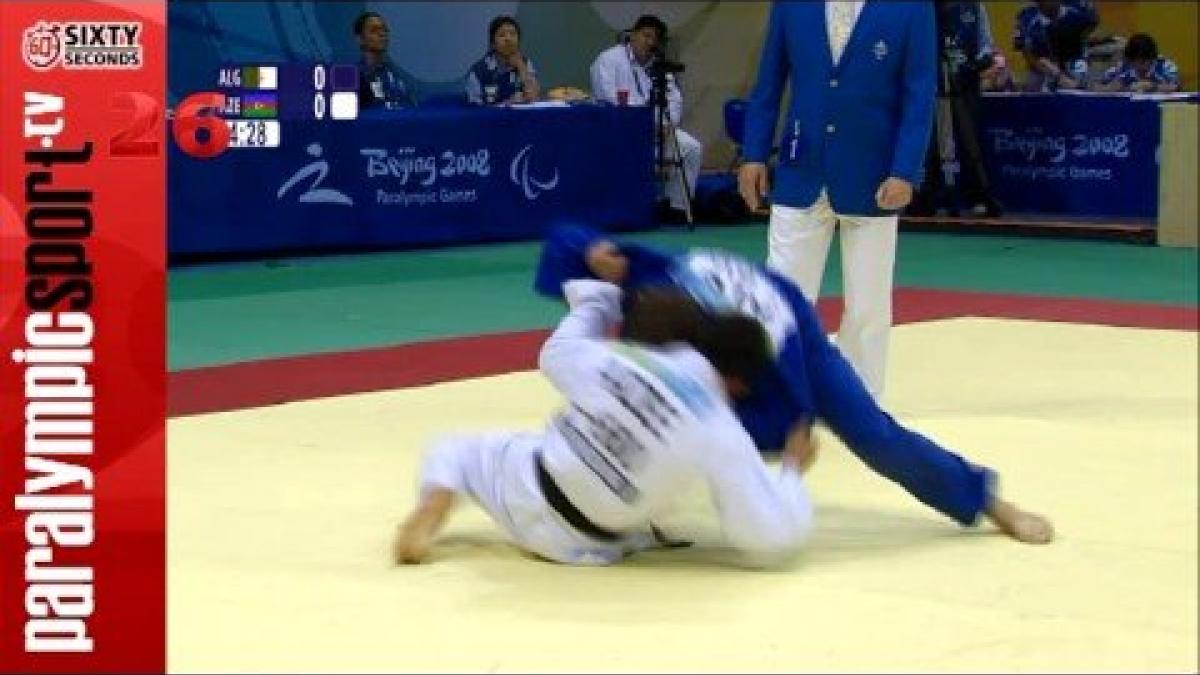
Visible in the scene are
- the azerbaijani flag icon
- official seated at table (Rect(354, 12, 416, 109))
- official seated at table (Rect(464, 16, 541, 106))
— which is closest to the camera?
the azerbaijani flag icon

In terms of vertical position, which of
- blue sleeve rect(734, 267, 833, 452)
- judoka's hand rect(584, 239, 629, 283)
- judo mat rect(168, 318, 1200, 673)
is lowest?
judo mat rect(168, 318, 1200, 673)

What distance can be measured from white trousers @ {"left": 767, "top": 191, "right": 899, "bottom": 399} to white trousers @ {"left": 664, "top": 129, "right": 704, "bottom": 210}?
28.6 feet

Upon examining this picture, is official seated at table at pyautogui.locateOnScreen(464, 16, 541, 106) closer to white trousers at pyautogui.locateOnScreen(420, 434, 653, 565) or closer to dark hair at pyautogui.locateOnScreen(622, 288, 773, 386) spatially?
A: white trousers at pyautogui.locateOnScreen(420, 434, 653, 565)

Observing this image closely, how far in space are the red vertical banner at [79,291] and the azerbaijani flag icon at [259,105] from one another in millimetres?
9832

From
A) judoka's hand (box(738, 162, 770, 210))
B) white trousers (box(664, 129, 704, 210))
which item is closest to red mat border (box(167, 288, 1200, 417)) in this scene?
judoka's hand (box(738, 162, 770, 210))

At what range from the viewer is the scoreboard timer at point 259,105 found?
45.0 ft

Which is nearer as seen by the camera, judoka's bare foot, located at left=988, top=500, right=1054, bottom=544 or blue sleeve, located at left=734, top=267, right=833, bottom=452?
blue sleeve, located at left=734, top=267, right=833, bottom=452

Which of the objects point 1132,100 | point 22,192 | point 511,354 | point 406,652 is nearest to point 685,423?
point 406,652

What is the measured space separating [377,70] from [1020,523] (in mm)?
9950

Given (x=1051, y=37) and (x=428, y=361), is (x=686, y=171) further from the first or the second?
(x=428, y=361)

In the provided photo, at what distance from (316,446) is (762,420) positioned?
2.03 metres

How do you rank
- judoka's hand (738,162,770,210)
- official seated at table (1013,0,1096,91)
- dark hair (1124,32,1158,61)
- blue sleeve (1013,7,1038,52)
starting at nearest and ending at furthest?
judoka's hand (738,162,770,210) → dark hair (1124,32,1158,61) → official seated at table (1013,0,1096,91) → blue sleeve (1013,7,1038,52)

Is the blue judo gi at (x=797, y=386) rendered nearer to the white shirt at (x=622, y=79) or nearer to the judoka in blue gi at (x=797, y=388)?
the judoka in blue gi at (x=797, y=388)

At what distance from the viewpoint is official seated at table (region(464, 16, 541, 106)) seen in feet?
52.3
